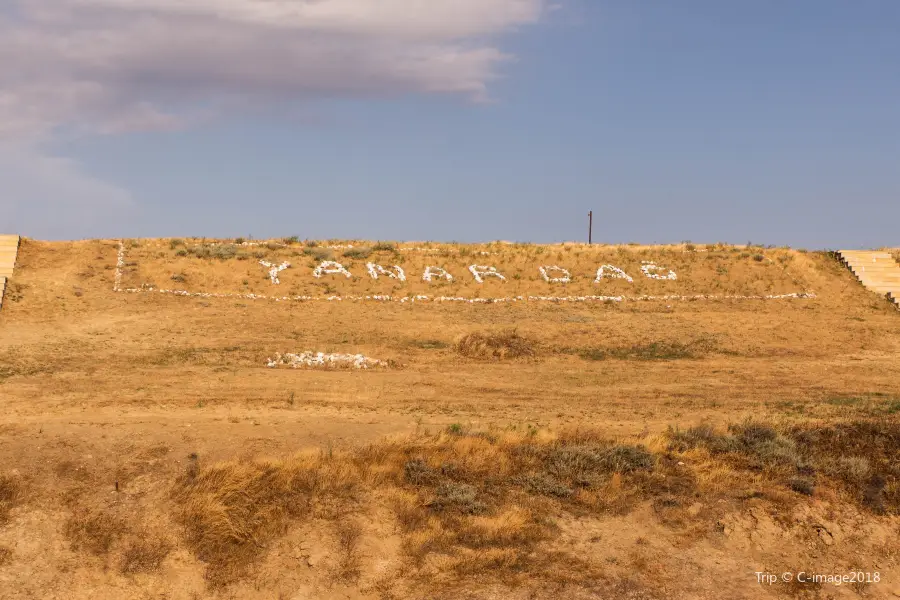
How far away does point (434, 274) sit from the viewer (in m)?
41.2

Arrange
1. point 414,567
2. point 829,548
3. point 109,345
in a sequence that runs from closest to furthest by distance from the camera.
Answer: point 414,567
point 829,548
point 109,345

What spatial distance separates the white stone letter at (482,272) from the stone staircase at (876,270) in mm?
18716

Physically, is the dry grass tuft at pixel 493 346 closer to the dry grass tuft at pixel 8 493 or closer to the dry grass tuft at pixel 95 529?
the dry grass tuft at pixel 95 529

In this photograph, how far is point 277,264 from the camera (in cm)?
4066

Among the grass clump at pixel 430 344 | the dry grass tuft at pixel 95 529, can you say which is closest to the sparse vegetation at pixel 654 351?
the grass clump at pixel 430 344

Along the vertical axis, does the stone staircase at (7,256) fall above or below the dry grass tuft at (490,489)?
above

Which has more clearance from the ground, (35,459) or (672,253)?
(672,253)

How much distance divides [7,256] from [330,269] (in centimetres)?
1414

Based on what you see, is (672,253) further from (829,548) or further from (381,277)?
(829,548)

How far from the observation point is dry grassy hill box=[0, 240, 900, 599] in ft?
42.0

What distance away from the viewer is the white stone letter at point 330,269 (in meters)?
40.1

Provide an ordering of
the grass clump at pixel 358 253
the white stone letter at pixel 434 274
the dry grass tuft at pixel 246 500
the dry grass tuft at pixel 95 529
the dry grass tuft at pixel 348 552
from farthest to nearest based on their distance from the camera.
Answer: the grass clump at pixel 358 253 → the white stone letter at pixel 434 274 → the dry grass tuft at pixel 246 500 → the dry grass tuft at pixel 95 529 → the dry grass tuft at pixel 348 552

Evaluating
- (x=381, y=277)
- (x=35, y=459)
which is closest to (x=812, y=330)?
(x=381, y=277)

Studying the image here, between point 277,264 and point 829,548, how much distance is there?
31107 mm
